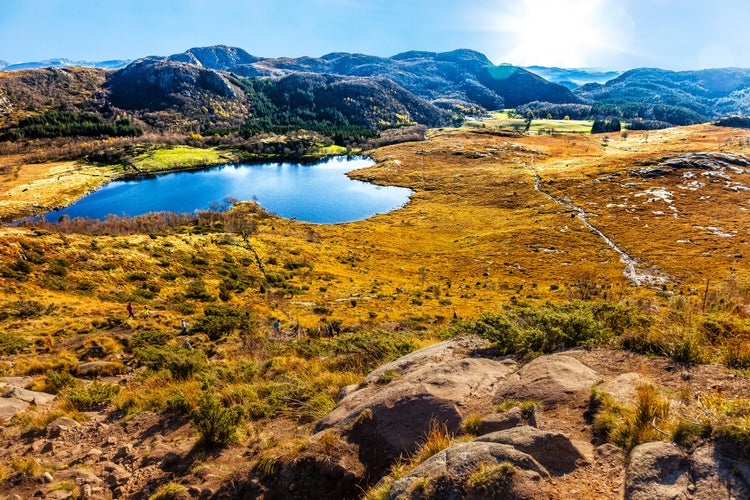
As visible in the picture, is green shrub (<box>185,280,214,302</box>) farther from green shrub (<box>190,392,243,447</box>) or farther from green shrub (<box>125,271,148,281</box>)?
green shrub (<box>190,392,243,447</box>)

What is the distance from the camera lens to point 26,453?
10.2 m

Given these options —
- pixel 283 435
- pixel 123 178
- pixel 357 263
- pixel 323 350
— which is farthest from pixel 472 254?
pixel 123 178

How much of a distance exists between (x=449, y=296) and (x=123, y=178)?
195475mm

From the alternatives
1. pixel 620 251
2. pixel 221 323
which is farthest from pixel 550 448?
pixel 620 251

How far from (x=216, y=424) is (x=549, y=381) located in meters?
8.25

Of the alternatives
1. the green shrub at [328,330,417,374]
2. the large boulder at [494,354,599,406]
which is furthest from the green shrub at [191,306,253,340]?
the large boulder at [494,354,599,406]

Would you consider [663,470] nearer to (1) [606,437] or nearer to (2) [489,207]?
(1) [606,437]

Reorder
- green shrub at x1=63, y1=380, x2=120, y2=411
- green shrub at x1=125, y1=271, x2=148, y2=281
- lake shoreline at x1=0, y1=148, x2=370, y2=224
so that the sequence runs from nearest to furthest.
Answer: green shrub at x1=63, y1=380, x2=120, y2=411, green shrub at x1=125, y1=271, x2=148, y2=281, lake shoreline at x1=0, y1=148, x2=370, y2=224

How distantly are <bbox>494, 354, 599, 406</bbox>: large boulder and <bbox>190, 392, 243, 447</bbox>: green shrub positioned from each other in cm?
676

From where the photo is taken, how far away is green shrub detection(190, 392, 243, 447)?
9.60 m

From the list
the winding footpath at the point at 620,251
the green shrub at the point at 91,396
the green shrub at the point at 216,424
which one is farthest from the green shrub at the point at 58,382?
the winding footpath at the point at 620,251

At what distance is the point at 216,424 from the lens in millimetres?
9625

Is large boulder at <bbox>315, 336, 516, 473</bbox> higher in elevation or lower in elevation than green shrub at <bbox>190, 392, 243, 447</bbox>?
higher

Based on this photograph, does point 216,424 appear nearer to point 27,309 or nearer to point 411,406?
point 411,406
